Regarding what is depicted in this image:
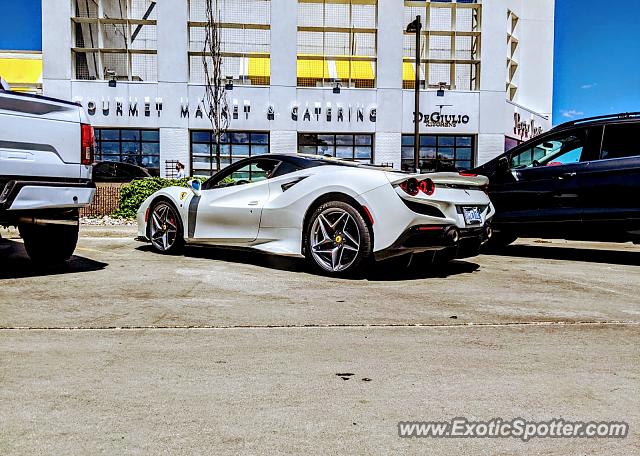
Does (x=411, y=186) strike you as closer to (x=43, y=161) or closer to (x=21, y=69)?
(x=43, y=161)

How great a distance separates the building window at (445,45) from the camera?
30.9 meters

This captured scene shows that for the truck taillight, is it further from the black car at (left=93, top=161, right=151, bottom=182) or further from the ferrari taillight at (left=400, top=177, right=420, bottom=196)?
the black car at (left=93, top=161, right=151, bottom=182)

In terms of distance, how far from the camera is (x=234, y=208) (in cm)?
679

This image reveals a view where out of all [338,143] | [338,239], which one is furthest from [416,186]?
[338,143]

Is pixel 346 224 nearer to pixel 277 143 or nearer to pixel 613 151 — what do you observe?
pixel 613 151

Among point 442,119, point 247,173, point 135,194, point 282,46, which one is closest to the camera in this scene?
point 247,173

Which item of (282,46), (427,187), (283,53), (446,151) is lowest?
(427,187)

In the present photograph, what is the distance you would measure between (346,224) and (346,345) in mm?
2473

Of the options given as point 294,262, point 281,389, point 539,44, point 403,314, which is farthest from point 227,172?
point 539,44

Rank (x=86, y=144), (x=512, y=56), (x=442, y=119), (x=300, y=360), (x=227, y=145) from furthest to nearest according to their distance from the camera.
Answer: (x=512, y=56) → (x=442, y=119) → (x=227, y=145) → (x=86, y=144) → (x=300, y=360)

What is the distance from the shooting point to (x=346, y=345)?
3457 mm

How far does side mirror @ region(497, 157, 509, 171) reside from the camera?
811 centimetres

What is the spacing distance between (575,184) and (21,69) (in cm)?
2931

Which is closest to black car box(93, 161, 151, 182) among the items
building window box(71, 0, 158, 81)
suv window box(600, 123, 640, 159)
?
building window box(71, 0, 158, 81)
